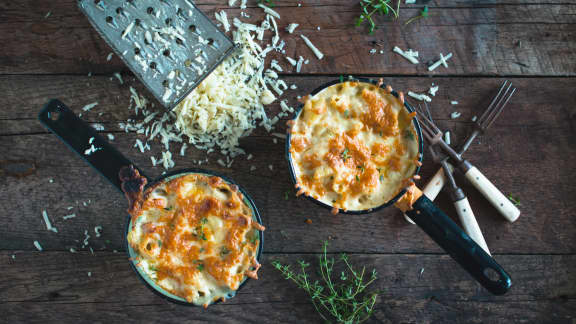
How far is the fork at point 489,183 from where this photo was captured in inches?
105

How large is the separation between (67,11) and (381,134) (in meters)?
A: 2.10

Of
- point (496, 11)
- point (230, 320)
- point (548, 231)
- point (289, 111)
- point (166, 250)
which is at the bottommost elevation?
point (230, 320)

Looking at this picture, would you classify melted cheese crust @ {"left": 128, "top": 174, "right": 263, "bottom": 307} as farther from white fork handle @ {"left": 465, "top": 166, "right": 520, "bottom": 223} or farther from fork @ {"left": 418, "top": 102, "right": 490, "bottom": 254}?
white fork handle @ {"left": 465, "top": 166, "right": 520, "bottom": 223}

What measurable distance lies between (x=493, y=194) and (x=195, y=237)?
182 centimetres

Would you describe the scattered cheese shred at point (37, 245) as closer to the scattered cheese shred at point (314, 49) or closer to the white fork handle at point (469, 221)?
the scattered cheese shred at point (314, 49)

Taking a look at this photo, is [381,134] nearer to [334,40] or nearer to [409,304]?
[334,40]

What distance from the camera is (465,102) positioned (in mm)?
2803

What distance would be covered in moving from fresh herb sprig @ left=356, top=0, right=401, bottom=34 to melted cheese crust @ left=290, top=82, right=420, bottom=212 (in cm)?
62

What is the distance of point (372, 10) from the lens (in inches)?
109

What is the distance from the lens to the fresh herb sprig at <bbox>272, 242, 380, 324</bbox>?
105 inches

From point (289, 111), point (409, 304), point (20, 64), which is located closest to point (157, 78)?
point (289, 111)

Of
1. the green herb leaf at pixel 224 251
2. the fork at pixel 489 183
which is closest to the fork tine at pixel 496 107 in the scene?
Answer: the fork at pixel 489 183

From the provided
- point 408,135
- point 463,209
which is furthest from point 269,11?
point 463,209

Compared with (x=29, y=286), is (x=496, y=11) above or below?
above
